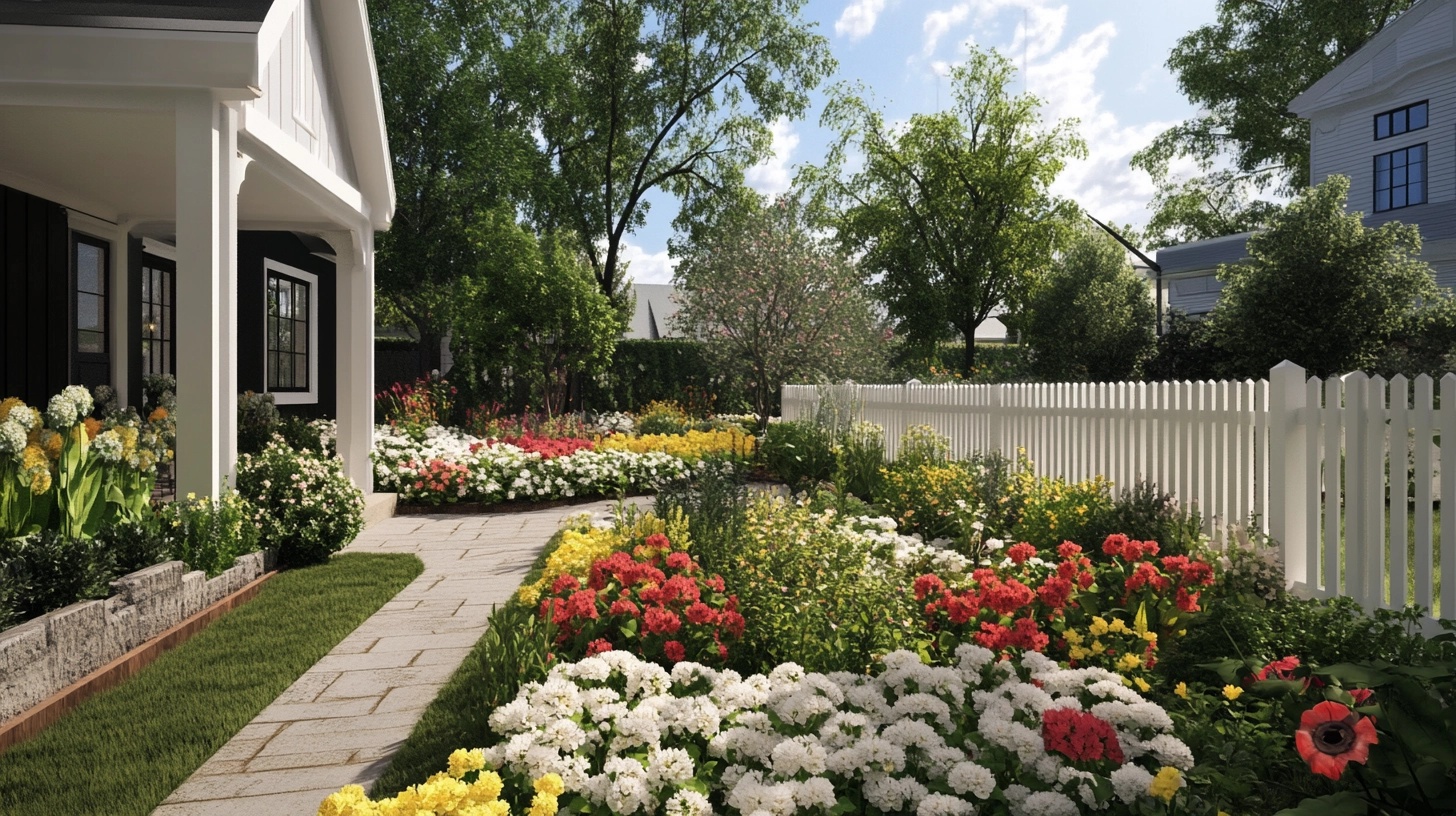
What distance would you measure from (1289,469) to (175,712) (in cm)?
513

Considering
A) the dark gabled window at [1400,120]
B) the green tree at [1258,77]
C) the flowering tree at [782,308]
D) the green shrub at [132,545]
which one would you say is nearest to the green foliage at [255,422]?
the green shrub at [132,545]

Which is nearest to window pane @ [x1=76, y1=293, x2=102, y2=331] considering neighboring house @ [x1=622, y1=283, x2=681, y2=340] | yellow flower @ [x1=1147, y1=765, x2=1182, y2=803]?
yellow flower @ [x1=1147, y1=765, x2=1182, y2=803]

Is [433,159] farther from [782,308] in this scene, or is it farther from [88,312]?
[88,312]

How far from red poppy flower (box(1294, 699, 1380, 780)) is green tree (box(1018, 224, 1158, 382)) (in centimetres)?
1856

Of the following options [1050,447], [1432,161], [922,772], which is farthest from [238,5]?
[1432,161]

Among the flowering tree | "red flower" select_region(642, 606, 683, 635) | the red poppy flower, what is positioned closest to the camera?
the red poppy flower

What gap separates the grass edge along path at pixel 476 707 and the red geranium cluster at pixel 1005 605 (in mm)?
1429

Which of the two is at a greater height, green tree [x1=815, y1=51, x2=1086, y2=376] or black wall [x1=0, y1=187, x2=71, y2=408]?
green tree [x1=815, y1=51, x2=1086, y2=376]

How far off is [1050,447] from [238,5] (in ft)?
20.1

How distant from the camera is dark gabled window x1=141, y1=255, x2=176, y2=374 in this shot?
412 inches

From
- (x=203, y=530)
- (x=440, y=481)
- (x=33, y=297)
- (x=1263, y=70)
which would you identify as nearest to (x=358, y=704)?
(x=203, y=530)

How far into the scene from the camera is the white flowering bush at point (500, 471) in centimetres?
925

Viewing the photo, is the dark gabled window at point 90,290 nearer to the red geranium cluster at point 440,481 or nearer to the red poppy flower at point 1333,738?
the red geranium cluster at point 440,481

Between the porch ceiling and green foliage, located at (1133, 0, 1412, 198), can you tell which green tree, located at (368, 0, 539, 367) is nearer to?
the porch ceiling
